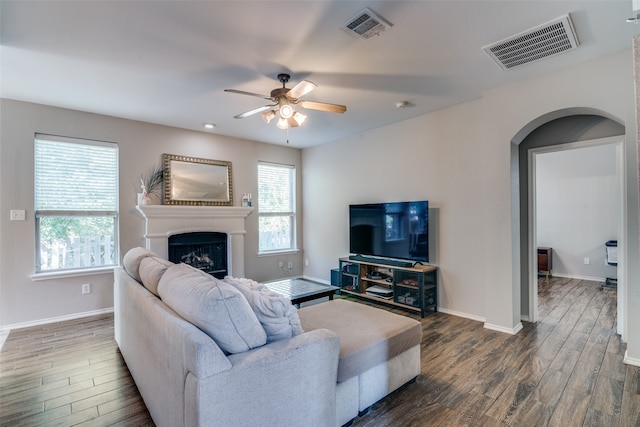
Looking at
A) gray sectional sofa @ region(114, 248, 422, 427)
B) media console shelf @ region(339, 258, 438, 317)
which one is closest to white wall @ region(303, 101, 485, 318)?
media console shelf @ region(339, 258, 438, 317)

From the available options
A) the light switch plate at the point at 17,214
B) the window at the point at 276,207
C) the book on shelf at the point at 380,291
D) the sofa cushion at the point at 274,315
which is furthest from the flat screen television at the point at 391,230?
the light switch plate at the point at 17,214

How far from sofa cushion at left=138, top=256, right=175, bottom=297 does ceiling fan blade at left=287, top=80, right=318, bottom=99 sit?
1.67 m

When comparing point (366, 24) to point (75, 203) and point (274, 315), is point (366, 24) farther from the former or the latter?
point (75, 203)

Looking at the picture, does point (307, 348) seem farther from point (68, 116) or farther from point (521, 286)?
point (68, 116)

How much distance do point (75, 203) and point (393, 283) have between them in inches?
167

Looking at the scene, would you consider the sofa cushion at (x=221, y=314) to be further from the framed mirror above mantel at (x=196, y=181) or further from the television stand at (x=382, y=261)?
the framed mirror above mantel at (x=196, y=181)

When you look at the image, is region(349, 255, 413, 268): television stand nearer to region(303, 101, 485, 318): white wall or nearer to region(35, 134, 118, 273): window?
region(303, 101, 485, 318): white wall

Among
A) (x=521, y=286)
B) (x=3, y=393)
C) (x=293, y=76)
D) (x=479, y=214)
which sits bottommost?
(x=3, y=393)

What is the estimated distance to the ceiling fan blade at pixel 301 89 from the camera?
2354 millimetres

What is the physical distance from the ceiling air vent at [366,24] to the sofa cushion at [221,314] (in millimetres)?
1933

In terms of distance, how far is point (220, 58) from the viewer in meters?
2.59

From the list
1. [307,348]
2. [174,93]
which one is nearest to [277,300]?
[307,348]

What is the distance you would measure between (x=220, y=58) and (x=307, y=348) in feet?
7.92

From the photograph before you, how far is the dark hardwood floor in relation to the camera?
193 centimetres
